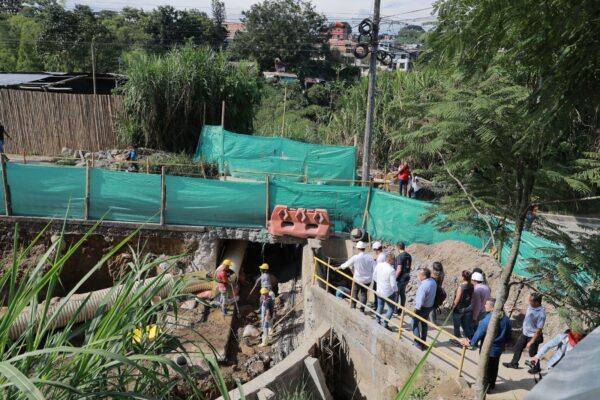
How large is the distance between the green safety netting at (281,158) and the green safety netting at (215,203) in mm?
3862

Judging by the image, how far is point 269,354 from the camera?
35.5ft

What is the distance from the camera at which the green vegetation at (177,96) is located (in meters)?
20.2

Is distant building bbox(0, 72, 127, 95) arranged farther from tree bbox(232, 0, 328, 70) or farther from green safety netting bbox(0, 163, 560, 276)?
tree bbox(232, 0, 328, 70)

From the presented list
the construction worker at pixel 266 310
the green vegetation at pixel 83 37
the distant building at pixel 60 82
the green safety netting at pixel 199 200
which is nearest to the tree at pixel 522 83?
the construction worker at pixel 266 310

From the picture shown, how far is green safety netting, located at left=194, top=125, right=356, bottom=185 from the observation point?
16.9 meters

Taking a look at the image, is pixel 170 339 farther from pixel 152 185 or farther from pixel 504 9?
pixel 152 185

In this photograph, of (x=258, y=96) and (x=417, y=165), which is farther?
(x=258, y=96)

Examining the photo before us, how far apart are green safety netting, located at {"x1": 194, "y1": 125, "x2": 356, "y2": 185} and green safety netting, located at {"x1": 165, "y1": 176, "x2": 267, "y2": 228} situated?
3.86 meters

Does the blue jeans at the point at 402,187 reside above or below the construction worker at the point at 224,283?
above

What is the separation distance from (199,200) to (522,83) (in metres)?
9.08

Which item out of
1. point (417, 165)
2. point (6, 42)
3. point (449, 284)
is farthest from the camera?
point (6, 42)

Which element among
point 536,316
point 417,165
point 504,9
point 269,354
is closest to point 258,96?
point 417,165

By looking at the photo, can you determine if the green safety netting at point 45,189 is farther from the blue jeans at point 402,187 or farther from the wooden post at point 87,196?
the blue jeans at point 402,187

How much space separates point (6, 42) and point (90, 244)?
50.1m
